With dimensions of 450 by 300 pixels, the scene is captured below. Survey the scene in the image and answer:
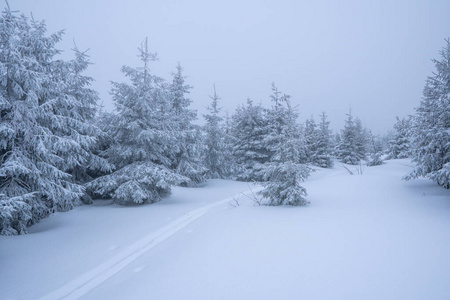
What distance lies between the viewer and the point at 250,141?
23891 millimetres

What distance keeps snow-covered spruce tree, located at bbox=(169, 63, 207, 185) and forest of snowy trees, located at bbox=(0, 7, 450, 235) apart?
12 cm

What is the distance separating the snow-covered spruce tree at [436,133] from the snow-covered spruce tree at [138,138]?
11.3 meters

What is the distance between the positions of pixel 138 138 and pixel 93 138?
8.33 feet

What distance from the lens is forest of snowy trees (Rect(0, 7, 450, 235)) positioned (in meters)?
7.80

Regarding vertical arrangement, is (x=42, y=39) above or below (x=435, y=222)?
above

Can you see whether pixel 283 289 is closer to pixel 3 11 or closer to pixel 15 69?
pixel 15 69

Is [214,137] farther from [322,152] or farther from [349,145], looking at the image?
[349,145]

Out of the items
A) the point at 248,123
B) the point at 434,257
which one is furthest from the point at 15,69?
the point at 248,123

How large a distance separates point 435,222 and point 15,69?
14.0 m

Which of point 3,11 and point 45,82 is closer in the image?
point 3,11

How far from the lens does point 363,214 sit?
7.66 meters

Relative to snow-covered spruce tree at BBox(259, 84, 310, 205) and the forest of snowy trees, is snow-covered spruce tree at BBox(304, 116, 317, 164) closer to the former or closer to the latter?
the forest of snowy trees

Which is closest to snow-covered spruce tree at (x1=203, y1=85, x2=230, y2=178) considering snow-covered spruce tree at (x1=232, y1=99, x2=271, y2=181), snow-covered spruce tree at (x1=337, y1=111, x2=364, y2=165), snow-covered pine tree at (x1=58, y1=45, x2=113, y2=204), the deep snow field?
snow-covered spruce tree at (x1=232, y1=99, x2=271, y2=181)

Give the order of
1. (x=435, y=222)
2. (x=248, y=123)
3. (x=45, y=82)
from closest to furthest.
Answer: (x=435, y=222), (x=45, y=82), (x=248, y=123)
